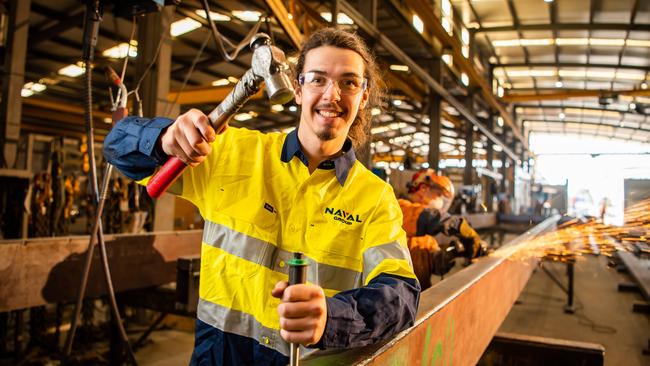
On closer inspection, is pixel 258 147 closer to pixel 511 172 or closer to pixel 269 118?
pixel 269 118

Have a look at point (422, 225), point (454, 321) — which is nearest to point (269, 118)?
point (422, 225)

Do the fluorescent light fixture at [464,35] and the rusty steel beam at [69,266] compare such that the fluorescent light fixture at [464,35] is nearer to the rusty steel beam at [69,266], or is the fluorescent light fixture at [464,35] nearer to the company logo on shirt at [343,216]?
the rusty steel beam at [69,266]

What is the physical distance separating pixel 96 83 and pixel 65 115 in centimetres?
129

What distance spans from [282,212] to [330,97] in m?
0.33

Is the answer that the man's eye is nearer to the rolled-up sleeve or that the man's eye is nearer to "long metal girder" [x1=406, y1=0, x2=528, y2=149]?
the rolled-up sleeve

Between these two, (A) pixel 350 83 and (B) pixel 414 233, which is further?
(B) pixel 414 233

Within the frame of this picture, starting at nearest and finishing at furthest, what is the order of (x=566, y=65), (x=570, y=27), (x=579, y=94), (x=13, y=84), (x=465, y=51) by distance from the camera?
1. (x=13, y=84)
2. (x=465, y=51)
3. (x=570, y=27)
4. (x=566, y=65)
5. (x=579, y=94)

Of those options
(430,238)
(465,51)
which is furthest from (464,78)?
(430,238)

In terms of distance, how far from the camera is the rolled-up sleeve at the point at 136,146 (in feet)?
3.68

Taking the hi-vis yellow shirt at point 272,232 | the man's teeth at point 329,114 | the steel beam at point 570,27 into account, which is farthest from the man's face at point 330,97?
the steel beam at point 570,27

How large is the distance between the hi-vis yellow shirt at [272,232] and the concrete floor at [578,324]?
3.34 metres

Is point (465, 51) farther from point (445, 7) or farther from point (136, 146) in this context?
point (136, 146)

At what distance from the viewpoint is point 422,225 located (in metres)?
3.28

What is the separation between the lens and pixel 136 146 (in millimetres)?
1152
